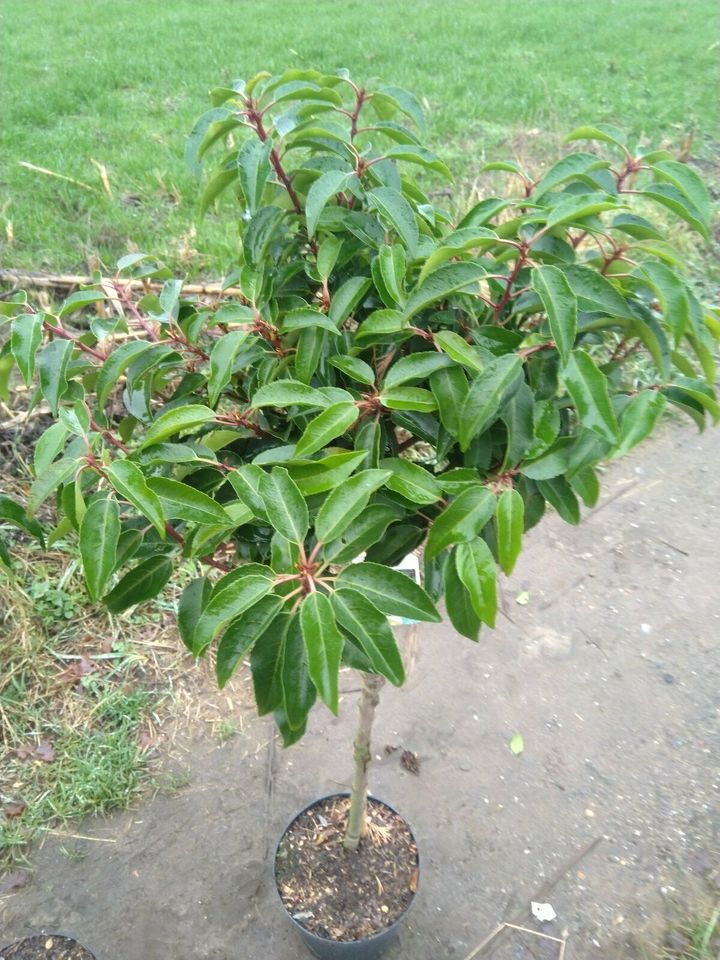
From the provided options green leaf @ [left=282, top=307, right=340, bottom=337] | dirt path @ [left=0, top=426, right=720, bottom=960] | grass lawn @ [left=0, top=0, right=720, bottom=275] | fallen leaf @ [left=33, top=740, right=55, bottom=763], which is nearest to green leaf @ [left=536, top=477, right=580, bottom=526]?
green leaf @ [left=282, top=307, right=340, bottom=337]

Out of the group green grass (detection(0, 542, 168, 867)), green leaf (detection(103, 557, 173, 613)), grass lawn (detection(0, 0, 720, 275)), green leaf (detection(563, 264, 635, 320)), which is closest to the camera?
green leaf (detection(563, 264, 635, 320))

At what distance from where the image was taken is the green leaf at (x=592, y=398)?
3.00ft

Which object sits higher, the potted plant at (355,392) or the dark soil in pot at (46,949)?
the potted plant at (355,392)

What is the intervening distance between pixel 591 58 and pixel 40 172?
16.9 ft

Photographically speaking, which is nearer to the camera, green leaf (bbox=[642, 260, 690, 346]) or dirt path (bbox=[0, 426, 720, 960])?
green leaf (bbox=[642, 260, 690, 346])

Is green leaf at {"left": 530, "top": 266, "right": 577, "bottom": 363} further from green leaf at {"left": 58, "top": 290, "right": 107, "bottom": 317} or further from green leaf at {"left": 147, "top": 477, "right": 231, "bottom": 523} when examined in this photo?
A: green leaf at {"left": 58, "top": 290, "right": 107, "bottom": 317}

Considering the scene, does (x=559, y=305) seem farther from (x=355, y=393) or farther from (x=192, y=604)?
(x=192, y=604)

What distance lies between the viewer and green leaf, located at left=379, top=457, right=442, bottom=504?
1.00m

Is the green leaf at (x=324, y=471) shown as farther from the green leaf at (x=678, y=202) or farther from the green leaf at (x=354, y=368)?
the green leaf at (x=678, y=202)

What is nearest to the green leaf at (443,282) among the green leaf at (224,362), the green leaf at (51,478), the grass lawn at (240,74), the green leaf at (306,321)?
the green leaf at (306,321)

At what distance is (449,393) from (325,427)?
178mm

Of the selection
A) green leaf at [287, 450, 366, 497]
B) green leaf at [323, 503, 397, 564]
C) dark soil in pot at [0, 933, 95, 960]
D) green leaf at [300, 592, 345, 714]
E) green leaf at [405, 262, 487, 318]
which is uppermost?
green leaf at [405, 262, 487, 318]

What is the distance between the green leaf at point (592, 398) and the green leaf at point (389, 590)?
0.28 m

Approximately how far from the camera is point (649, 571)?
306cm
